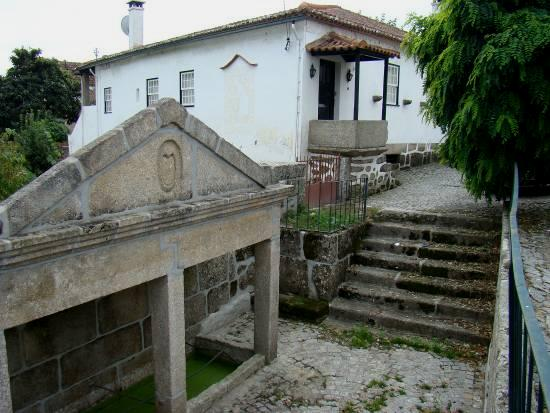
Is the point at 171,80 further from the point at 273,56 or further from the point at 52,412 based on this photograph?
the point at 52,412

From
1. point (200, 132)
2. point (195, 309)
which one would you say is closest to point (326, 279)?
point (195, 309)

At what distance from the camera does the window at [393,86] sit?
1378cm

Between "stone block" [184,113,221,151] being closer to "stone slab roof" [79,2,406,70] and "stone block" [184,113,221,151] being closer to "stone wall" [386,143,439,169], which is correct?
"stone slab roof" [79,2,406,70]

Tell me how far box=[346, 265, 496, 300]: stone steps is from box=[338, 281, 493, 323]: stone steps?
2.4 inches

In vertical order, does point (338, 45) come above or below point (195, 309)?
above

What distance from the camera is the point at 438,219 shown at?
289 inches

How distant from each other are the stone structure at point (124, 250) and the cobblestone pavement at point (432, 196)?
4.40 meters

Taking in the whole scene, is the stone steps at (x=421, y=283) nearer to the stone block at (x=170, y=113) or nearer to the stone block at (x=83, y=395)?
the stone block at (x=83, y=395)

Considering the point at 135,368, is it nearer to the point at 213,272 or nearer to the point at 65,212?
A: the point at 213,272

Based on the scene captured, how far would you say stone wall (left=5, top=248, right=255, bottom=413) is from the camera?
3625 mm

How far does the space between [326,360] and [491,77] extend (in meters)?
3.95

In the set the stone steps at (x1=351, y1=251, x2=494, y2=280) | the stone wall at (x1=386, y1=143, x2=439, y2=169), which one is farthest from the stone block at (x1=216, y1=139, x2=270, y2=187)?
the stone wall at (x1=386, y1=143, x2=439, y2=169)

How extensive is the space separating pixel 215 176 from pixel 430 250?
3.86 metres

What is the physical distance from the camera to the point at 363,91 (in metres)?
12.5
